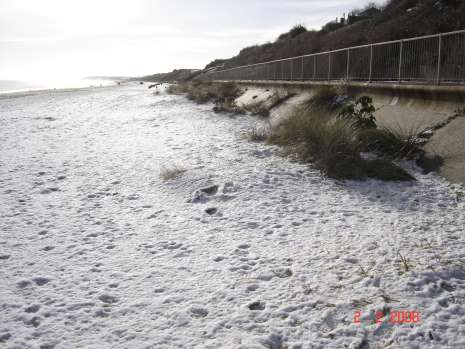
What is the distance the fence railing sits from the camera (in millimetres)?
8289

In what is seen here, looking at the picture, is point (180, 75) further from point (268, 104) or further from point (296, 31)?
point (268, 104)

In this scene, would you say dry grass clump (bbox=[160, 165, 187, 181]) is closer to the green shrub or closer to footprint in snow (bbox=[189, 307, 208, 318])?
the green shrub

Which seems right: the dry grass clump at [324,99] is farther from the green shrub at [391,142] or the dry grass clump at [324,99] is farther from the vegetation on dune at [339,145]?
the green shrub at [391,142]

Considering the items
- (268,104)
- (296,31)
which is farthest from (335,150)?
(296,31)

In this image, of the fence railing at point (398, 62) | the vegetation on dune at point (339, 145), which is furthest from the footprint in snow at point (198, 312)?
the fence railing at point (398, 62)

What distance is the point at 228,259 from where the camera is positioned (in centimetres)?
377

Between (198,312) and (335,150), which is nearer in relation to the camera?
(198,312)

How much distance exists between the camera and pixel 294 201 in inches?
205

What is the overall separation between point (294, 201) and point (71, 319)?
3.18 metres

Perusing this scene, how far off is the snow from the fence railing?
360cm
